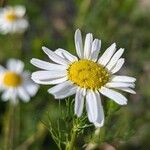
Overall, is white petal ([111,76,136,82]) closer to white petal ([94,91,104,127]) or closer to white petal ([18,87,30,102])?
white petal ([94,91,104,127])

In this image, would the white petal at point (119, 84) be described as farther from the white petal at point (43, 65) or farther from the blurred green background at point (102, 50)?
the blurred green background at point (102, 50)

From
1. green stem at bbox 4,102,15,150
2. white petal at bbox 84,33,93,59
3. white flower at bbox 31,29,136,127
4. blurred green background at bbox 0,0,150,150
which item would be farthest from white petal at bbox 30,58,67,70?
blurred green background at bbox 0,0,150,150

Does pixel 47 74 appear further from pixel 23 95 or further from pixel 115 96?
pixel 23 95

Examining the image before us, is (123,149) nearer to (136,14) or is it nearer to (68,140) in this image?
(136,14)

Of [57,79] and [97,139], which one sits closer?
[57,79]

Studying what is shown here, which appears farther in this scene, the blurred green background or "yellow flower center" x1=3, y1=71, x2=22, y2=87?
the blurred green background

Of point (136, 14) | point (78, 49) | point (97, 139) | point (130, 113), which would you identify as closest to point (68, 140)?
point (97, 139)
